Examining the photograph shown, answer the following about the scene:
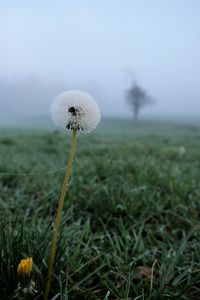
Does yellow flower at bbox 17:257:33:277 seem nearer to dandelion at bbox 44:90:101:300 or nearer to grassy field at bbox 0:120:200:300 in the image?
grassy field at bbox 0:120:200:300

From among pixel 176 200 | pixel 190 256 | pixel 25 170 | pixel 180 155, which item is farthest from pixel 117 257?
pixel 180 155

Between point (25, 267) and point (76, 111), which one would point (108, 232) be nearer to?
point (25, 267)

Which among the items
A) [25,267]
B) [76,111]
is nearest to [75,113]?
[76,111]

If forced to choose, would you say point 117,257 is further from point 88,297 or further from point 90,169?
point 90,169

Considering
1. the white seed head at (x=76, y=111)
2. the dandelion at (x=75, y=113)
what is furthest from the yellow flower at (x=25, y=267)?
the white seed head at (x=76, y=111)

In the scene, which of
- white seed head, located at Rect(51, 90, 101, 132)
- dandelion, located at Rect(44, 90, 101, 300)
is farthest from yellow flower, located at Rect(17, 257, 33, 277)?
white seed head, located at Rect(51, 90, 101, 132)
